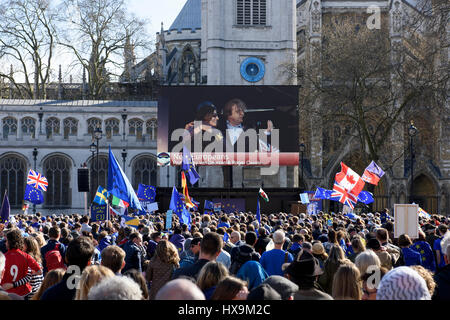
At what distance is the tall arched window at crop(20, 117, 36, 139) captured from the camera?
44.7 metres

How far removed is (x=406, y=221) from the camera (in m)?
12.0

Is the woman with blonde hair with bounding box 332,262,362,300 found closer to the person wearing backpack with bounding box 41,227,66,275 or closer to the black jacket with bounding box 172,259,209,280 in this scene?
the black jacket with bounding box 172,259,209,280

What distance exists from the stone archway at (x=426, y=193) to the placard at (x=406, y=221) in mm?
35179

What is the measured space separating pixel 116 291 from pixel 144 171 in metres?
41.4

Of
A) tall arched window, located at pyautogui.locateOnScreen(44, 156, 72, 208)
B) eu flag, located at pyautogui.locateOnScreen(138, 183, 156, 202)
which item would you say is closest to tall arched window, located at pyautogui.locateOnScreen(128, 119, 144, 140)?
tall arched window, located at pyautogui.locateOnScreen(44, 156, 72, 208)

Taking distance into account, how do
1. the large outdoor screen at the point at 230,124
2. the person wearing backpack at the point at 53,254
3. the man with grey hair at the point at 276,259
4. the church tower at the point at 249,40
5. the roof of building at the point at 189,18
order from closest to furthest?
the person wearing backpack at the point at 53,254 < the man with grey hair at the point at 276,259 < the large outdoor screen at the point at 230,124 < the church tower at the point at 249,40 < the roof of building at the point at 189,18

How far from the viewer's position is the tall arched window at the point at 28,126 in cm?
4466

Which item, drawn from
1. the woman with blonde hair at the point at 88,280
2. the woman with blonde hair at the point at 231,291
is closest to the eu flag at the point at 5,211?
the woman with blonde hair at the point at 88,280

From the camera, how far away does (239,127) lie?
3909 cm

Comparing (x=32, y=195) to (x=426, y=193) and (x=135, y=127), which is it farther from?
(x=426, y=193)

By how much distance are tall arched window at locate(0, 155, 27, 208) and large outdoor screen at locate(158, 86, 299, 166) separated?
10.9 meters

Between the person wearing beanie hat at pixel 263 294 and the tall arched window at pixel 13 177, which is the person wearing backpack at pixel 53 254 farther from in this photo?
the tall arched window at pixel 13 177
